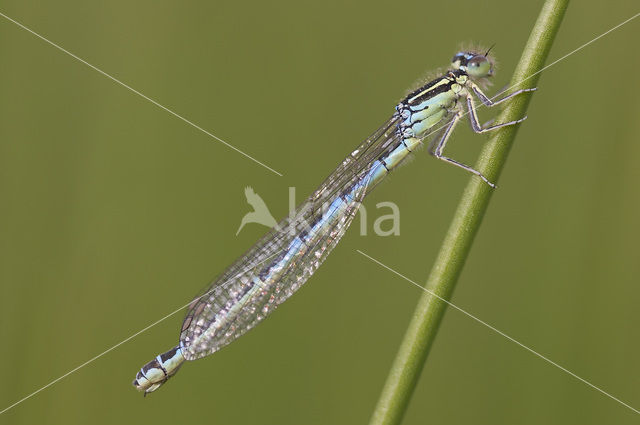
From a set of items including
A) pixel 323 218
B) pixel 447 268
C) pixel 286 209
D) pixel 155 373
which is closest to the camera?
pixel 447 268

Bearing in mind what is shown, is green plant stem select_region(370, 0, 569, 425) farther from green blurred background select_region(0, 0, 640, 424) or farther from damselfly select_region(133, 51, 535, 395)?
green blurred background select_region(0, 0, 640, 424)

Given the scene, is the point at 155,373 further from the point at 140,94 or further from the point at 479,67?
the point at 479,67

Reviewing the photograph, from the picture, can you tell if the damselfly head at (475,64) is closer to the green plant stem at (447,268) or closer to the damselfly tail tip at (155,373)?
the green plant stem at (447,268)

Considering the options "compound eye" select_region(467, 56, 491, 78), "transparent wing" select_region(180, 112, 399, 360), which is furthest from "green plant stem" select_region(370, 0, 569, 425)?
"transparent wing" select_region(180, 112, 399, 360)

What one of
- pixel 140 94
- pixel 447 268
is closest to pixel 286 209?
pixel 140 94

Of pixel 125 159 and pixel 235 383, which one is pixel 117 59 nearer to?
pixel 125 159

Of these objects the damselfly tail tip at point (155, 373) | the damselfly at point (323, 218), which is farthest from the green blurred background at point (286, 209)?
the damselfly tail tip at point (155, 373)

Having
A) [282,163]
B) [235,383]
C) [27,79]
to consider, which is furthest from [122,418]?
[27,79]
